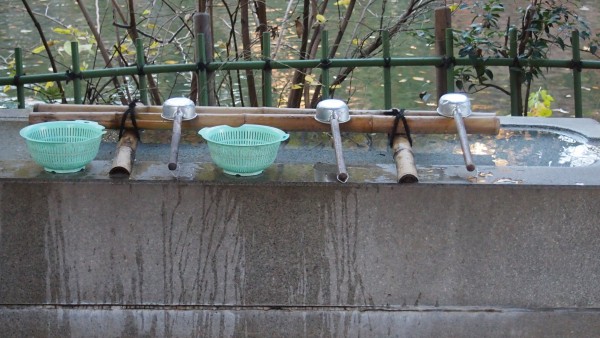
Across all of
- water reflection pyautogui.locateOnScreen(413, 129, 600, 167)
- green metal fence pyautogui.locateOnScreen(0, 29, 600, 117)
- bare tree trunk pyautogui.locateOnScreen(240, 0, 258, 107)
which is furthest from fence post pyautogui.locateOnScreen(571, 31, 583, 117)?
bare tree trunk pyautogui.locateOnScreen(240, 0, 258, 107)

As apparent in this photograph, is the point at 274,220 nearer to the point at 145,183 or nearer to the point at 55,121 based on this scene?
the point at 145,183

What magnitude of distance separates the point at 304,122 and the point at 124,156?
2.25 feet

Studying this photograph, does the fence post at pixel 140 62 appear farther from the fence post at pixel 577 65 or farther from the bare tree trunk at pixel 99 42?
the fence post at pixel 577 65

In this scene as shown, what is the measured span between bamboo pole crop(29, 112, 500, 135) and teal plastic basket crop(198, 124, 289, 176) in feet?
0.23

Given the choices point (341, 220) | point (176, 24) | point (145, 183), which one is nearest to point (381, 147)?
point (341, 220)

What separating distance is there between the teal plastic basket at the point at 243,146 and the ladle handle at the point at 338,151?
0.18m

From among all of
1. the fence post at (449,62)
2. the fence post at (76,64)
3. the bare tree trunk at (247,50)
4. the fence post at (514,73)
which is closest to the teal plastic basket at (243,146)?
the fence post at (76,64)

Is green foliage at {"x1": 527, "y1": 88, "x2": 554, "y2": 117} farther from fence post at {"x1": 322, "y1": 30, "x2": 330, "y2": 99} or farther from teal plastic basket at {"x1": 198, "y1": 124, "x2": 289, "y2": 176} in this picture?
teal plastic basket at {"x1": 198, "y1": 124, "x2": 289, "y2": 176}

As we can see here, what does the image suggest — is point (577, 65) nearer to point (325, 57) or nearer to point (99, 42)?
point (325, 57)

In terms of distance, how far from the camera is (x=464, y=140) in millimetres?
2955

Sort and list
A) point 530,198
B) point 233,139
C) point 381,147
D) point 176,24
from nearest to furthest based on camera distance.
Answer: point 530,198, point 233,139, point 381,147, point 176,24

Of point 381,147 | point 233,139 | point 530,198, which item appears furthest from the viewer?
point 381,147

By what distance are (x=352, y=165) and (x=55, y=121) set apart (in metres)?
1.15

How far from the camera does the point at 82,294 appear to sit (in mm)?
3041
